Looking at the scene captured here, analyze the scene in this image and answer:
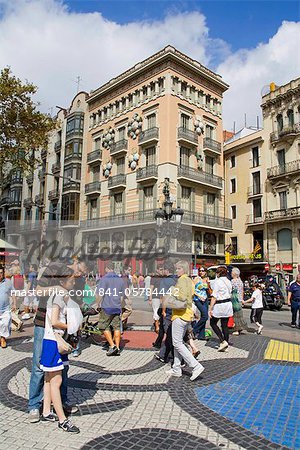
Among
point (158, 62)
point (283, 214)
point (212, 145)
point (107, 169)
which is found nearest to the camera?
point (283, 214)

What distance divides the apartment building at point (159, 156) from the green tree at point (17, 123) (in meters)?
14.6

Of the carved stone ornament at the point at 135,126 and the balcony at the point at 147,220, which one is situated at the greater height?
the carved stone ornament at the point at 135,126

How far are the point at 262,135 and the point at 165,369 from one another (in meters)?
30.8

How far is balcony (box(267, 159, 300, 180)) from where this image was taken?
29.8 m

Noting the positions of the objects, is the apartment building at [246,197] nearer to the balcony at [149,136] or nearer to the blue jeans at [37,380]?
the balcony at [149,136]

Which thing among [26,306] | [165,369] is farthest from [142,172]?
[165,369]

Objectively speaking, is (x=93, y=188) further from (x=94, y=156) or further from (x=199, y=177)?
(x=199, y=177)

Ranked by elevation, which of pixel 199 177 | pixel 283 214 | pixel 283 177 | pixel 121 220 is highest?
pixel 199 177

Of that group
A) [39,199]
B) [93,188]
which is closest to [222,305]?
[93,188]

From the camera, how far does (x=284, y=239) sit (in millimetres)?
30188

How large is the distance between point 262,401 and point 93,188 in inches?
1326

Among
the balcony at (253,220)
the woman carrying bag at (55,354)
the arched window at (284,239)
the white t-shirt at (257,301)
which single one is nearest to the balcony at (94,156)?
the balcony at (253,220)

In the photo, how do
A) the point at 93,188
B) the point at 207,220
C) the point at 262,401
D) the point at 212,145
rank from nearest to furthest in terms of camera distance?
the point at 262,401 → the point at 207,220 → the point at 212,145 → the point at 93,188

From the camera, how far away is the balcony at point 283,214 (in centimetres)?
2907
